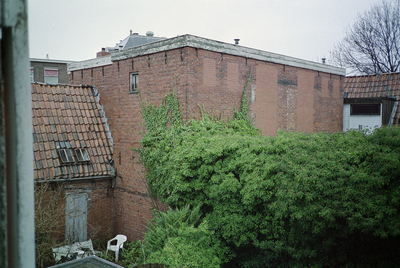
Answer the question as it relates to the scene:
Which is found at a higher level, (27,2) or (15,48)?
(27,2)

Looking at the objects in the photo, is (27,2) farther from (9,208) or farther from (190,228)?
(190,228)

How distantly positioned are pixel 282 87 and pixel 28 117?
14374mm

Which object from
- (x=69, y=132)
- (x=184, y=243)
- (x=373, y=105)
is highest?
(x=373, y=105)

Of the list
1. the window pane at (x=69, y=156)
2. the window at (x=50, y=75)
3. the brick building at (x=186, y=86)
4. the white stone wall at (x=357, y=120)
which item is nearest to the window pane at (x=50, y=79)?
the window at (x=50, y=75)

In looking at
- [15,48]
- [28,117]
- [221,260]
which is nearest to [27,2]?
[15,48]

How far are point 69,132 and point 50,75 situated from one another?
22073mm

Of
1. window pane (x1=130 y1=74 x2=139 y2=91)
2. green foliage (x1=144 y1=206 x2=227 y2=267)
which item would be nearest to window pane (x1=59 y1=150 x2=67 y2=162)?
window pane (x1=130 y1=74 x2=139 y2=91)

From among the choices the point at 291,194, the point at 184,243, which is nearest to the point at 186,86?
the point at 184,243

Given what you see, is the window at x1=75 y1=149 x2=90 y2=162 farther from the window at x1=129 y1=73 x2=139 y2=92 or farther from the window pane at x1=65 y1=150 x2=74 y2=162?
the window at x1=129 y1=73 x2=139 y2=92

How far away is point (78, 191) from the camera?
12133 millimetres

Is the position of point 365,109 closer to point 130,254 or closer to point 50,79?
point 130,254

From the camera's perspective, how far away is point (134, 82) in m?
12.7

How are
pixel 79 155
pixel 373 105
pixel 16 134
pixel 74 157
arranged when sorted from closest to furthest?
pixel 16 134, pixel 74 157, pixel 79 155, pixel 373 105

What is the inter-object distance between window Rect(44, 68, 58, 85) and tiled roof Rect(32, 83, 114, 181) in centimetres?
1982
